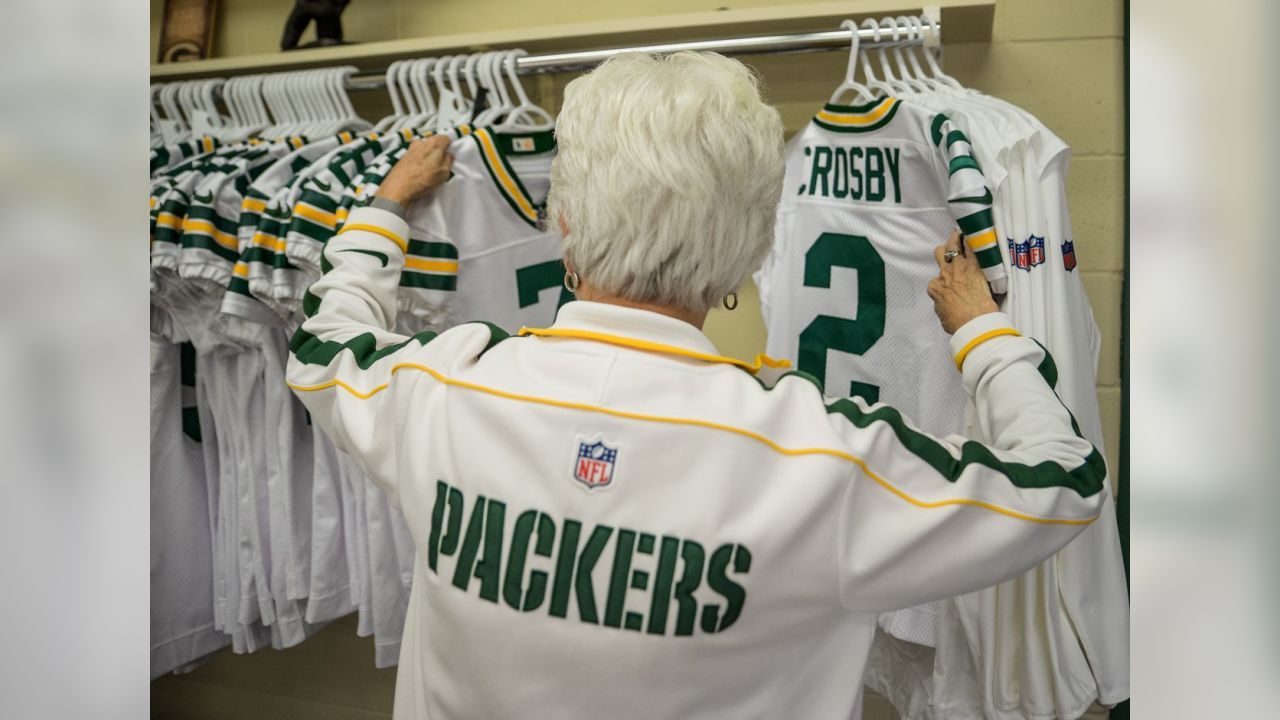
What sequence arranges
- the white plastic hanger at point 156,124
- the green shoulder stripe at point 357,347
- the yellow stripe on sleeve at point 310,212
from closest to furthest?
the green shoulder stripe at point 357,347 < the yellow stripe on sleeve at point 310,212 < the white plastic hanger at point 156,124

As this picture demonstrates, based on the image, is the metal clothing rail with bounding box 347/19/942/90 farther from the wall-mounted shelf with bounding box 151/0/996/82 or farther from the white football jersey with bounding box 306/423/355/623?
the white football jersey with bounding box 306/423/355/623

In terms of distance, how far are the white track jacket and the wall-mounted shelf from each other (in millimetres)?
790

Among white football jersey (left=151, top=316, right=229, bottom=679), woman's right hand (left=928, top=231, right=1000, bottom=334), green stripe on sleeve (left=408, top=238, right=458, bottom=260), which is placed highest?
green stripe on sleeve (left=408, top=238, right=458, bottom=260)

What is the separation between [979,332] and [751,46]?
25.8 inches

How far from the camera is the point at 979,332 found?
1.13 m

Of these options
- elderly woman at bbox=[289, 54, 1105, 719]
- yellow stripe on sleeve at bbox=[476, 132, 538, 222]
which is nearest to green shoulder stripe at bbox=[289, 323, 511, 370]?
Result: elderly woman at bbox=[289, 54, 1105, 719]

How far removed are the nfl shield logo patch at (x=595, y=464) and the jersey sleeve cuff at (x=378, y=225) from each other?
0.62 metres

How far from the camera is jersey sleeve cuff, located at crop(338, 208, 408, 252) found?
1.34 meters

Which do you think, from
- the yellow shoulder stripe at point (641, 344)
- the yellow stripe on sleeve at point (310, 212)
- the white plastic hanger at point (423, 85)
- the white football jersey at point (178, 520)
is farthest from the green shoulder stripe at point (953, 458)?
the white football jersey at point (178, 520)

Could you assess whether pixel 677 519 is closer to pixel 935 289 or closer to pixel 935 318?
pixel 935 289

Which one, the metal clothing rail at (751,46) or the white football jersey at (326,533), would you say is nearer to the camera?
the metal clothing rail at (751,46)

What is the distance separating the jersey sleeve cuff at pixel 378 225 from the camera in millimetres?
1342

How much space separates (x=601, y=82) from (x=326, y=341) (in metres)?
0.45

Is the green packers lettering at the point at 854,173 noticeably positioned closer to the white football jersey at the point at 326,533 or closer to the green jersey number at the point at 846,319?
the green jersey number at the point at 846,319
